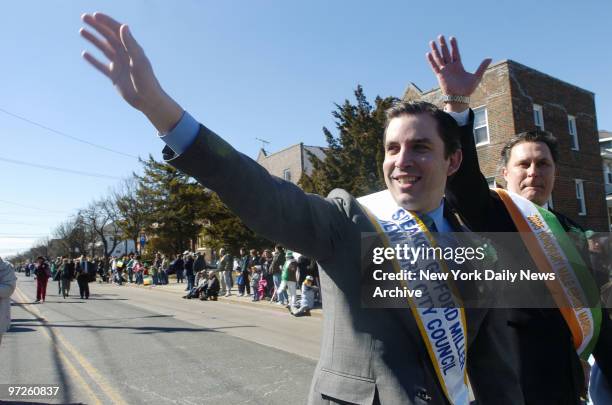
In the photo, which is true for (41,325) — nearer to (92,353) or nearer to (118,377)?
(92,353)

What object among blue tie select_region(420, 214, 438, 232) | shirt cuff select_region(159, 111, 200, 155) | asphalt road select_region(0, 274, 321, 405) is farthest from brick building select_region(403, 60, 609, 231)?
shirt cuff select_region(159, 111, 200, 155)

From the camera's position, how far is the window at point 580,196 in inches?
779

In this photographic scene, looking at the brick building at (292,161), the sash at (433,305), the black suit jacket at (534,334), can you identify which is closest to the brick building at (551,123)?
the brick building at (292,161)

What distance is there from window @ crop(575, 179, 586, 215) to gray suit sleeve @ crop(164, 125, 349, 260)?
70.8ft

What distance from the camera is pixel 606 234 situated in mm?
2549

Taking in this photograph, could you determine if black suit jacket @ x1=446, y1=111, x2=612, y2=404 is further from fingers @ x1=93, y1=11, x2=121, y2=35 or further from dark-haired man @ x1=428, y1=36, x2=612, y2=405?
fingers @ x1=93, y1=11, x2=121, y2=35

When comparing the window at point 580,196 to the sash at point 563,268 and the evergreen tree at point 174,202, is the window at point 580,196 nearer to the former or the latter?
the sash at point 563,268

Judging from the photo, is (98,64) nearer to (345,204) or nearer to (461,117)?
(345,204)

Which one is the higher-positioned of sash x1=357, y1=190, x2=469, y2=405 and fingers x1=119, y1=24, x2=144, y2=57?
fingers x1=119, y1=24, x2=144, y2=57

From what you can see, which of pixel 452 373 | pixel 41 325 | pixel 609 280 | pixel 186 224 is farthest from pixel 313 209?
pixel 186 224

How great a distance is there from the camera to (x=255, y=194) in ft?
4.34

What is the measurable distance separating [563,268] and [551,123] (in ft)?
64.7

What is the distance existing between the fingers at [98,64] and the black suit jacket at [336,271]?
28cm

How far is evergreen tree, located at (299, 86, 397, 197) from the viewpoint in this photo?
57.7ft
